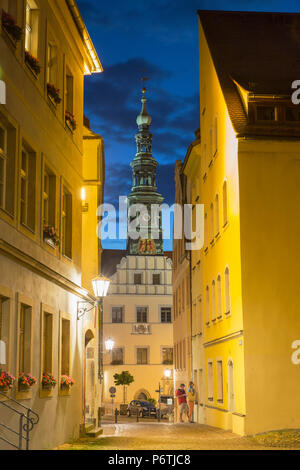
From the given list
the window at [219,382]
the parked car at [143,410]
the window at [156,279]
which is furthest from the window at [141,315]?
the window at [219,382]

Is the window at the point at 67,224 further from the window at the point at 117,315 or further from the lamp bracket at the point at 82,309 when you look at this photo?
the window at the point at 117,315

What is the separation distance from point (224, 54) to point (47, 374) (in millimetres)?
15589

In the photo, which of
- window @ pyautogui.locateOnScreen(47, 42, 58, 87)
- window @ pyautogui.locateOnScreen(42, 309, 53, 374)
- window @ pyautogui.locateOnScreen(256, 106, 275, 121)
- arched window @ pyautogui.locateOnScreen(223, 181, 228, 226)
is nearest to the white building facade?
arched window @ pyautogui.locateOnScreen(223, 181, 228, 226)

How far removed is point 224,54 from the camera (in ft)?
88.0

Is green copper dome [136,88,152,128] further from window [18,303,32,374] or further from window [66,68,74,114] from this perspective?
window [18,303,32,374]

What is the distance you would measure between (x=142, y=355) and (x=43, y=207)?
182ft

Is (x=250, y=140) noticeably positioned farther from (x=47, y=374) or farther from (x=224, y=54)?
(x=47, y=374)

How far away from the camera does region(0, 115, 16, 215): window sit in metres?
12.7

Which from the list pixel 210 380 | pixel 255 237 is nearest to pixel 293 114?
pixel 255 237

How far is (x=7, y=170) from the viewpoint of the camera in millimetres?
12805

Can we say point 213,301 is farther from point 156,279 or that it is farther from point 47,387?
point 156,279

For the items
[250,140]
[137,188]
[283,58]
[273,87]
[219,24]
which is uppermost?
[137,188]

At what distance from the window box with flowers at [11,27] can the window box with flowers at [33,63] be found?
1.19 m
